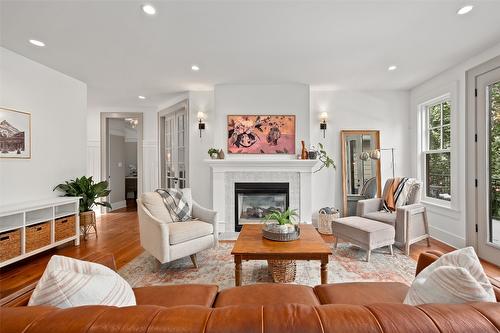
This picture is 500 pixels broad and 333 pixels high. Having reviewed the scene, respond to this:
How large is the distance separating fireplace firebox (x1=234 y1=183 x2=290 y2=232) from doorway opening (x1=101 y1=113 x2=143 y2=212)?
8.99ft

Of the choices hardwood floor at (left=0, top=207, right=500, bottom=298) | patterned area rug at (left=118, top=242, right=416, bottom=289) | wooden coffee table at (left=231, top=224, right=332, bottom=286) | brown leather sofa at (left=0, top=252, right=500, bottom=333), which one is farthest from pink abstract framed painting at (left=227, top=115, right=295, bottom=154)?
brown leather sofa at (left=0, top=252, right=500, bottom=333)

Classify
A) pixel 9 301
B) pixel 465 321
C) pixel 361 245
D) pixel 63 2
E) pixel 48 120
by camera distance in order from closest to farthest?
pixel 465 321 < pixel 9 301 < pixel 63 2 < pixel 361 245 < pixel 48 120

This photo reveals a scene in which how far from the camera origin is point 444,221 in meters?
3.53

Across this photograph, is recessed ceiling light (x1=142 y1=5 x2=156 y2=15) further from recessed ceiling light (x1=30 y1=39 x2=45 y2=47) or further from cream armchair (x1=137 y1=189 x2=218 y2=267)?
cream armchair (x1=137 y1=189 x2=218 y2=267)

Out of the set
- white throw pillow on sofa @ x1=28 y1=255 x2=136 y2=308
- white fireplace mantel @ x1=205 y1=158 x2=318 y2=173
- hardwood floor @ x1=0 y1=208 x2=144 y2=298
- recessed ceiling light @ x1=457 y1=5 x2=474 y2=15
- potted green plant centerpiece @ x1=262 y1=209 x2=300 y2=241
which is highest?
recessed ceiling light @ x1=457 y1=5 x2=474 y2=15

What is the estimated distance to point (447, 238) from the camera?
136 inches

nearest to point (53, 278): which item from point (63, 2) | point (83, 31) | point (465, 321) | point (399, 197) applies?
point (465, 321)

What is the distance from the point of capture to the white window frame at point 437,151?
3.37 metres

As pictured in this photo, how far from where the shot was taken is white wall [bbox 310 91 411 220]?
4398mm

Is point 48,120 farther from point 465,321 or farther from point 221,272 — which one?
point 465,321

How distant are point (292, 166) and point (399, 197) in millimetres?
1629

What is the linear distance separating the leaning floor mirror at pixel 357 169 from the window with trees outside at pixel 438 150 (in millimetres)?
764

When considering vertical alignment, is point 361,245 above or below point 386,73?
below

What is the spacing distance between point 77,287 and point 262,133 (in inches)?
139
